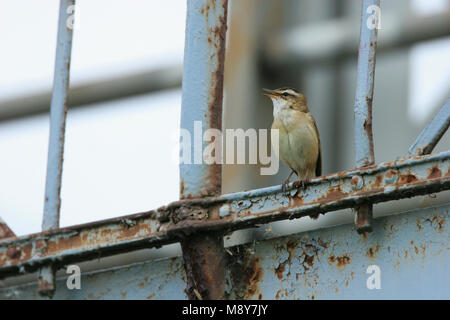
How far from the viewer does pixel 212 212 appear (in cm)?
307

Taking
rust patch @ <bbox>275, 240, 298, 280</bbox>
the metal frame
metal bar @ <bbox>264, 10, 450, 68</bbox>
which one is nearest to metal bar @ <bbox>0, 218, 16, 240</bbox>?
the metal frame

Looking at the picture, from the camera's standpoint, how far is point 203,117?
125 inches

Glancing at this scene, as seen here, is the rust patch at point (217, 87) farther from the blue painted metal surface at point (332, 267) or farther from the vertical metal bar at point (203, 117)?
the blue painted metal surface at point (332, 267)

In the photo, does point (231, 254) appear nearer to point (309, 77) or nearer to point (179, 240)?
point (179, 240)

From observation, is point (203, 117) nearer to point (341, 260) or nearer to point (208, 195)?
point (208, 195)

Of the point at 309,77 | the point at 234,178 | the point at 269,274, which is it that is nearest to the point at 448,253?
the point at 269,274

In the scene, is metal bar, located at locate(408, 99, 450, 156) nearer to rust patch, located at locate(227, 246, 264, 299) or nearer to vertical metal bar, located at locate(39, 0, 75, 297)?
rust patch, located at locate(227, 246, 264, 299)

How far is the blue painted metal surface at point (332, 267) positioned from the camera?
279 centimetres

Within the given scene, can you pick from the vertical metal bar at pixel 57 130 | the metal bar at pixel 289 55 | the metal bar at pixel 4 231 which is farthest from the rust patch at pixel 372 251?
the metal bar at pixel 289 55

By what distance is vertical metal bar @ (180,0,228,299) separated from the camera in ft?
9.98

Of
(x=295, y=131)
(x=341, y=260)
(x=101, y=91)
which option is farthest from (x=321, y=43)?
(x=341, y=260)

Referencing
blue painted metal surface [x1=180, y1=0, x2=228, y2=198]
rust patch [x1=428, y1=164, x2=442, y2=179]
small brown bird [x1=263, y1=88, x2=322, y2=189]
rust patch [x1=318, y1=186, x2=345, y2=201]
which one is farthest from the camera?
small brown bird [x1=263, y1=88, x2=322, y2=189]

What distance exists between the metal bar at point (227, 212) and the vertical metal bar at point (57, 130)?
0.06 meters

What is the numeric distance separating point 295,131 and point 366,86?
2.71 meters
